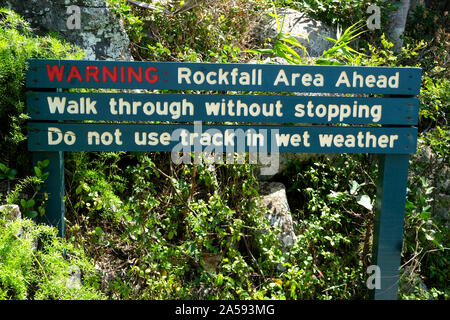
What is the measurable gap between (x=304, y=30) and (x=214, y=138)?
9.57 feet

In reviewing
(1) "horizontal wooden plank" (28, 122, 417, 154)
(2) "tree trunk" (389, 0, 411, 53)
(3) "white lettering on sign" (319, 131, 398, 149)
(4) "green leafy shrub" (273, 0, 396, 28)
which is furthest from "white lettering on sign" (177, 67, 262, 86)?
(2) "tree trunk" (389, 0, 411, 53)

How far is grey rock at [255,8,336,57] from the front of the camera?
17.6 ft

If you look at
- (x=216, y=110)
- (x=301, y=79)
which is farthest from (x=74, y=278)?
(x=301, y=79)

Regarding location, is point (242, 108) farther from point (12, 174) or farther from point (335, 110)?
point (12, 174)

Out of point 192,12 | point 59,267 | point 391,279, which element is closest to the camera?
point 59,267

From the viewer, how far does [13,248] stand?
259 centimetres

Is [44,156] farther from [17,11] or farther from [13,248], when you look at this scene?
[17,11]

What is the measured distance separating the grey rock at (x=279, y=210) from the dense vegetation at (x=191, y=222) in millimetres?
89

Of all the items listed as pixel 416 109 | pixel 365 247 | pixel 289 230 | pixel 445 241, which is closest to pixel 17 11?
pixel 289 230

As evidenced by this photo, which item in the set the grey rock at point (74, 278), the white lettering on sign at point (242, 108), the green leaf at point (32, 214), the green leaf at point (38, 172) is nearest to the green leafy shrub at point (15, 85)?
the green leaf at point (38, 172)

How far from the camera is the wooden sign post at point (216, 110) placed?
9.93 feet

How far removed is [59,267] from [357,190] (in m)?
2.60

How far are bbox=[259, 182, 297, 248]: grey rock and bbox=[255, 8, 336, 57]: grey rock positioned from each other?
2.00m

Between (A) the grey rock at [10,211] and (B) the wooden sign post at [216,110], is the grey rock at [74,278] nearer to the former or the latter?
(B) the wooden sign post at [216,110]
